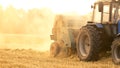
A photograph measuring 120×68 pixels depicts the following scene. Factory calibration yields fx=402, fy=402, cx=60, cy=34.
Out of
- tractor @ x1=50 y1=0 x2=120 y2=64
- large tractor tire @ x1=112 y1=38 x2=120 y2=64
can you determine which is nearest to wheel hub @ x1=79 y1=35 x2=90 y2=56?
tractor @ x1=50 y1=0 x2=120 y2=64

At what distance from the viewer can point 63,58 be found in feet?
55.0

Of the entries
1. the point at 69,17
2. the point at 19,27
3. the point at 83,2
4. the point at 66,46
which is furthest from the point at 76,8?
the point at 19,27

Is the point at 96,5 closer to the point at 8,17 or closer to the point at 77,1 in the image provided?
the point at 77,1

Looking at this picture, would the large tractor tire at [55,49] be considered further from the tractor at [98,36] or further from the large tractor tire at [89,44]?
the large tractor tire at [89,44]

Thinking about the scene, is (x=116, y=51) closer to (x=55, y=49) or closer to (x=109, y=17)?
(x=109, y=17)

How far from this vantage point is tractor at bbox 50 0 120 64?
1488cm

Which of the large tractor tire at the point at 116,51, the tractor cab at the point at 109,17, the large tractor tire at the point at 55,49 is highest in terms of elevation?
the tractor cab at the point at 109,17

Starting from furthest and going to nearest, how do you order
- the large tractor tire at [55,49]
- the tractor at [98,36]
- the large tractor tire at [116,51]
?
the large tractor tire at [55,49], the tractor at [98,36], the large tractor tire at [116,51]

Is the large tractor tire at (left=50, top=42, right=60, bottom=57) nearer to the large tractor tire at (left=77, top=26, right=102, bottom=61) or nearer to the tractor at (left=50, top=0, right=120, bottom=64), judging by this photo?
the tractor at (left=50, top=0, right=120, bottom=64)

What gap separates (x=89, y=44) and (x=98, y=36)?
57cm

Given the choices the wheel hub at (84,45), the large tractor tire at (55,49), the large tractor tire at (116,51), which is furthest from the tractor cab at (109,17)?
the large tractor tire at (55,49)

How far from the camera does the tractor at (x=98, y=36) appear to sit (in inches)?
586

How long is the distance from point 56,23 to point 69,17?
643 millimetres

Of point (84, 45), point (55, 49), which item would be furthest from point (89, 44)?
point (55, 49)
